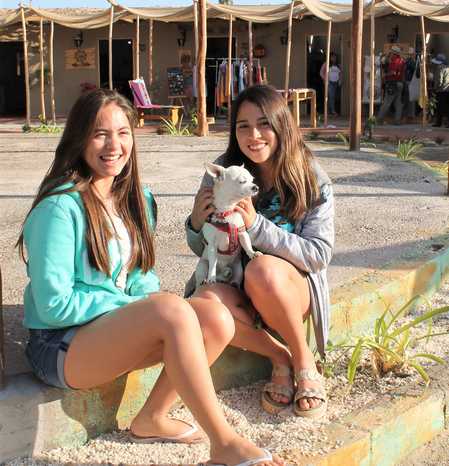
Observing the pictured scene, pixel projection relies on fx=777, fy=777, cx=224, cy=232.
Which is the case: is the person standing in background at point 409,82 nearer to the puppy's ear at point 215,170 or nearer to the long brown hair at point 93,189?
the puppy's ear at point 215,170

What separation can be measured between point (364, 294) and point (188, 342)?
1.61 metres

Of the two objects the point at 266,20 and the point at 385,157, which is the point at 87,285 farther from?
the point at 266,20

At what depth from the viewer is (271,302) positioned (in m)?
2.85

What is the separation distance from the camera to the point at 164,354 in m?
2.42

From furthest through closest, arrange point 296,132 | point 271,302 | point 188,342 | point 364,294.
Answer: point 364,294 < point 296,132 < point 271,302 < point 188,342

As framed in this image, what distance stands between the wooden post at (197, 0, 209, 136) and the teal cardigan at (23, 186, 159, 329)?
10.0 m

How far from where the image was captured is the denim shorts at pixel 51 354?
2.51 meters

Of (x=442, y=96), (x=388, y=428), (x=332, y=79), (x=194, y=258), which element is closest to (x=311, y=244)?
(x=388, y=428)

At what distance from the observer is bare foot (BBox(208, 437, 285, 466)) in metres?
2.31

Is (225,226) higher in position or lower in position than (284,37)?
lower

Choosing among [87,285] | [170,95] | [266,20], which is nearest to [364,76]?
[266,20]

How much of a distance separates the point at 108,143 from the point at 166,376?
2.73 feet

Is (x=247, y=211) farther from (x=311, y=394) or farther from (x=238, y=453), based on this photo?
(x=238, y=453)

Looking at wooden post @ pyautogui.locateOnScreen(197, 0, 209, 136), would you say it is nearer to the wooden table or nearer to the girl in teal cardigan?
the wooden table
